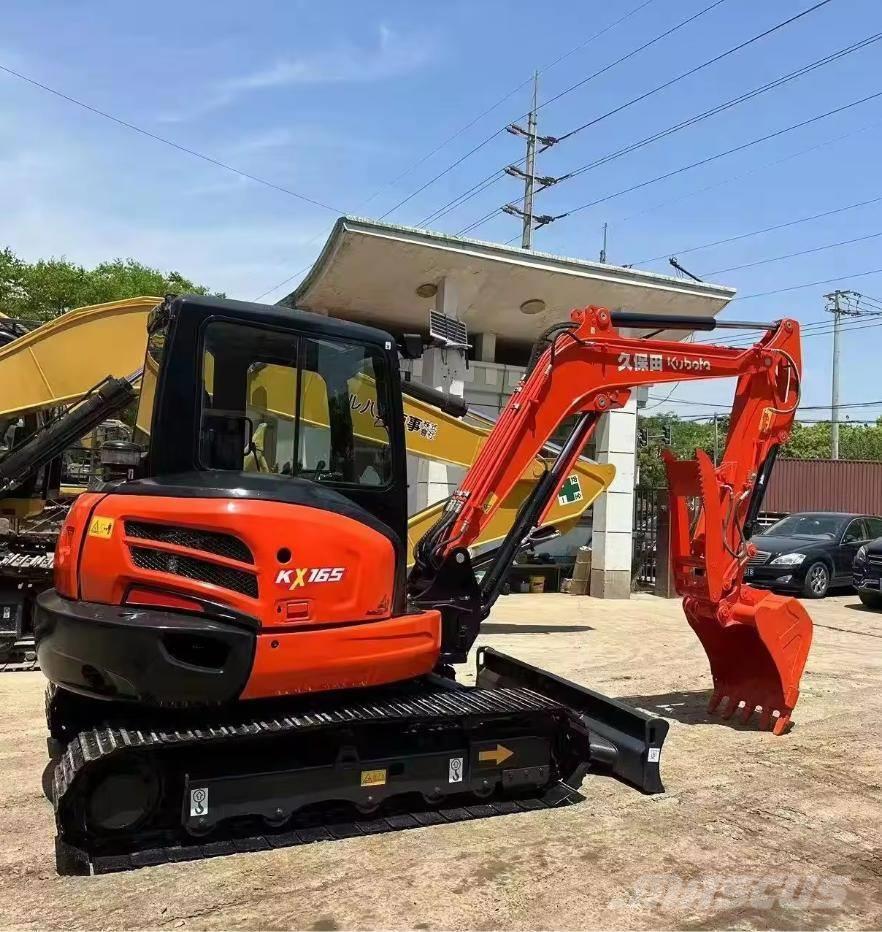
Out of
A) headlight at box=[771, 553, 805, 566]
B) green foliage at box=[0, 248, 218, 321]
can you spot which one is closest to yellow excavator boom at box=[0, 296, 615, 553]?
headlight at box=[771, 553, 805, 566]

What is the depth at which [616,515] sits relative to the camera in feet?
48.0

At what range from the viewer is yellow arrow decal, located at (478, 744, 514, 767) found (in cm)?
489

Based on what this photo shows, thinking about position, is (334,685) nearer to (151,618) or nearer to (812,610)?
(151,618)

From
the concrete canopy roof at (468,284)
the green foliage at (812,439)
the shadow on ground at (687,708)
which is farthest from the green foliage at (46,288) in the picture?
the green foliage at (812,439)

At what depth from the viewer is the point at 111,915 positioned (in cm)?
366

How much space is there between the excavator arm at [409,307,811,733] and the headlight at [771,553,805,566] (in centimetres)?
907

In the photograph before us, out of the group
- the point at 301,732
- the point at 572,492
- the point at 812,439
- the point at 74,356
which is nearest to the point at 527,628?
the point at 572,492

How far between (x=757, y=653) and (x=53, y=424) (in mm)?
6919

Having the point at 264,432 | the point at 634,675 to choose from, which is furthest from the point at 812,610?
the point at 264,432

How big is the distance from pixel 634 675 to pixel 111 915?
603cm

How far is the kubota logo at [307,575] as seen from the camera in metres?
4.28

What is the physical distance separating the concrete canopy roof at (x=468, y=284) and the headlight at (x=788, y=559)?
436 centimetres

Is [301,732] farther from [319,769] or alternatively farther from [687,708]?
[687,708]

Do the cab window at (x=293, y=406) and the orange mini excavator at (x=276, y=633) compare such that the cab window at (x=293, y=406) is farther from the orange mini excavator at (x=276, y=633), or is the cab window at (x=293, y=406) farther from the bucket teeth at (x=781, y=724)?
the bucket teeth at (x=781, y=724)
